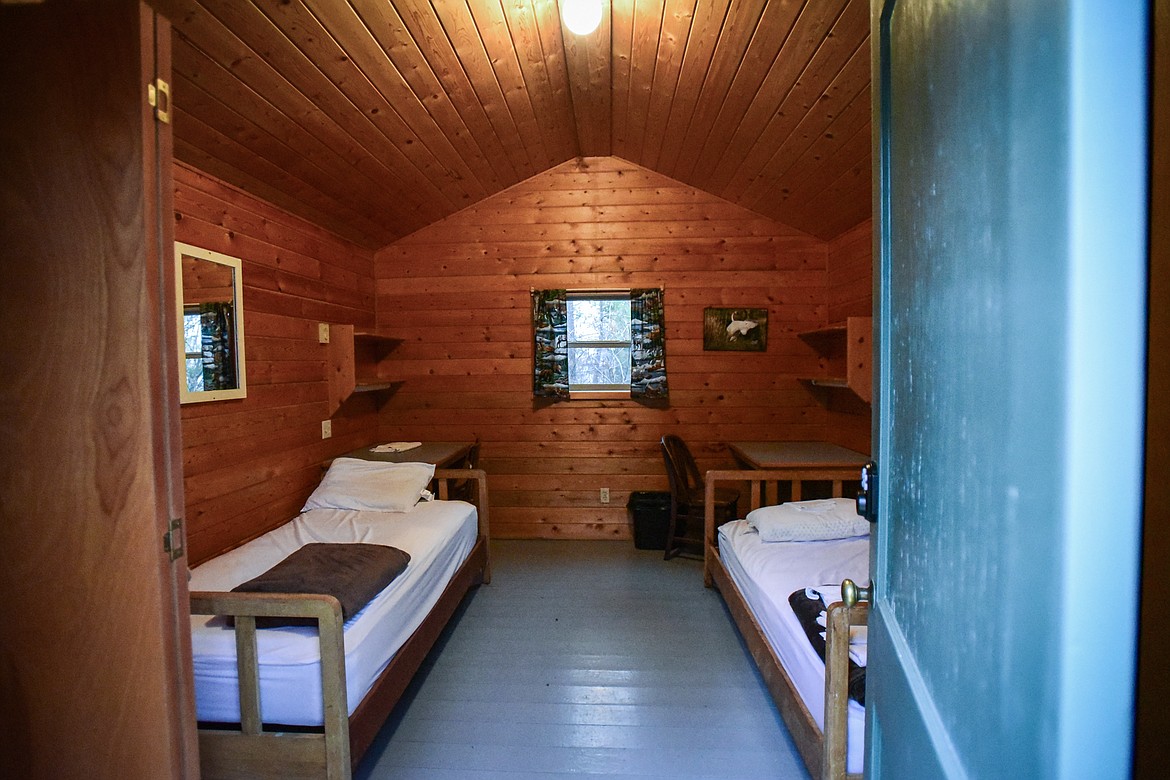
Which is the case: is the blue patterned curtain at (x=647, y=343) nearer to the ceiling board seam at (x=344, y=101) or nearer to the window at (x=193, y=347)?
the ceiling board seam at (x=344, y=101)

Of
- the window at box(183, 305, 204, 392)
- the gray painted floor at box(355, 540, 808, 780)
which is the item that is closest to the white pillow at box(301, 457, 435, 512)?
the gray painted floor at box(355, 540, 808, 780)

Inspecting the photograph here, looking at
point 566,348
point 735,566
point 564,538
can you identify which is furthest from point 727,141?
point 564,538

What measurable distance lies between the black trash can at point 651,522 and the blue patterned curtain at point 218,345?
272 cm

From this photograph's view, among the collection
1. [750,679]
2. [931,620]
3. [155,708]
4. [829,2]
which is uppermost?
[829,2]

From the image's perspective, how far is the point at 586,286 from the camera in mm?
4348

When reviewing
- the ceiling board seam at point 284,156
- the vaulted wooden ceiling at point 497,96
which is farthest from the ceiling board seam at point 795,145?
the ceiling board seam at point 284,156

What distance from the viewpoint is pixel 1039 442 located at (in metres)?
0.43

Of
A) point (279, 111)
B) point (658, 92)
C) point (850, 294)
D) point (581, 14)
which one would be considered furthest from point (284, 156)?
point (850, 294)

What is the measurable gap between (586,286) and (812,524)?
2434mm

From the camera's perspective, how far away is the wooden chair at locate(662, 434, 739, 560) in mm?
3865

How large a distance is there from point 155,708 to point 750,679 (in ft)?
6.99

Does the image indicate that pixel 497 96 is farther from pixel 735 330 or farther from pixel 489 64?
pixel 735 330

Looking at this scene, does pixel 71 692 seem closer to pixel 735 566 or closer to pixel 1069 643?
pixel 1069 643

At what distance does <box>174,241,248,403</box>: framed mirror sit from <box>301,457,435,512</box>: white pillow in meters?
0.73
